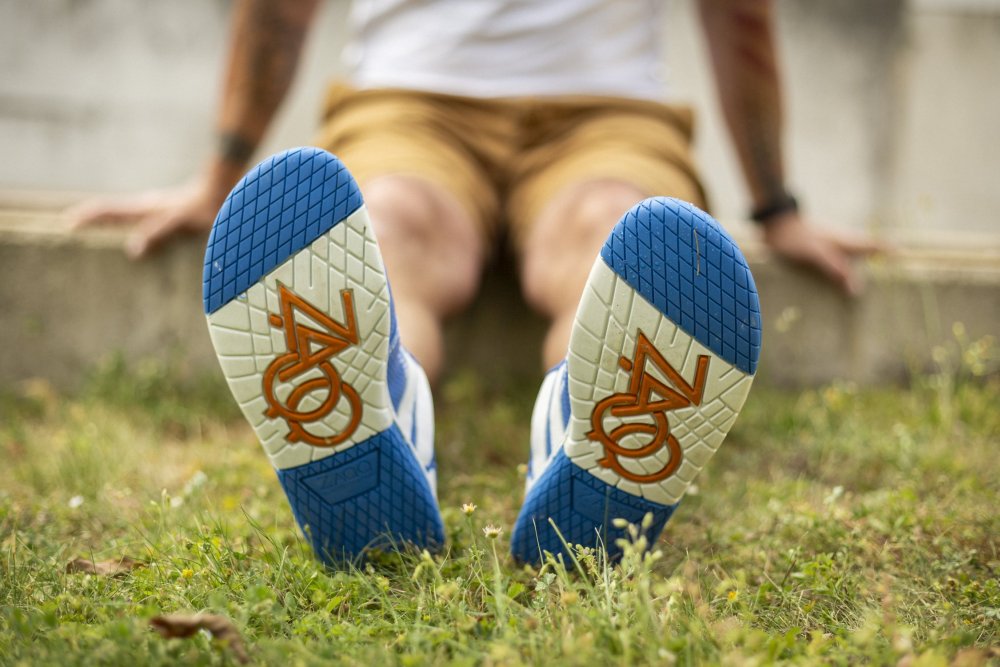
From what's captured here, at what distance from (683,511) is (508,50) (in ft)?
3.28

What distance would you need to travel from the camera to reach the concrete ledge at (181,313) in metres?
2.07

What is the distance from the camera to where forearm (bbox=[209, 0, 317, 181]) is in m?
1.71

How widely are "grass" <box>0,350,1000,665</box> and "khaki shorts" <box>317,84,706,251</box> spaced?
1.52ft

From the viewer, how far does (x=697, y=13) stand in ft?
5.93

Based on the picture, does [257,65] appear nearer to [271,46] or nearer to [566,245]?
[271,46]

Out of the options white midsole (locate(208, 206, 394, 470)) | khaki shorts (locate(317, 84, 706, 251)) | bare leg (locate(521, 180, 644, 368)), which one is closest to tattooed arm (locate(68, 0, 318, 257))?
khaki shorts (locate(317, 84, 706, 251))

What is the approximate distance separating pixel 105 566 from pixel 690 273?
75cm

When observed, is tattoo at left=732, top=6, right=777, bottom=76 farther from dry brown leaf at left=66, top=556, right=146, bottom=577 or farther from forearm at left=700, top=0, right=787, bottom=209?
dry brown leaf at left=66, top=556, right=146, bottom=577

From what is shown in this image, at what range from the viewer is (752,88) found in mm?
1788

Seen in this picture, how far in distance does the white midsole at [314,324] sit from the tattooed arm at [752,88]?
1.13 m

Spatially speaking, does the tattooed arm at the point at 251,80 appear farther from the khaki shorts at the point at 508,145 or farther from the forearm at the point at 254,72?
the khaki shorts at the point at 508,145

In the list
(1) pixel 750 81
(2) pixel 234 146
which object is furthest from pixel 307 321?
(1) pixel 750 81

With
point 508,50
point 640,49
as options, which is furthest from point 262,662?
point 640,49

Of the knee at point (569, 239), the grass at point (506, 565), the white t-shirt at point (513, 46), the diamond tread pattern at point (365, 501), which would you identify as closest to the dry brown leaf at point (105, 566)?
the grass at point (506, 565)
